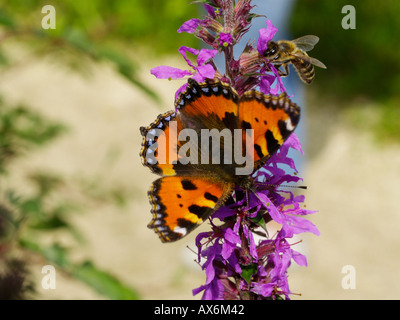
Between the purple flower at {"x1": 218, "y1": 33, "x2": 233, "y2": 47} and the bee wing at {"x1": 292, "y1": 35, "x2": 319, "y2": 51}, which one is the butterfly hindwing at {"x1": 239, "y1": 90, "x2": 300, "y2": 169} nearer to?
the purple flower at {"x1": 218, "y1": 33, "x2": 233, "y2": 47}

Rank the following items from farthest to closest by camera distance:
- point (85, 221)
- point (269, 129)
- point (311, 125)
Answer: point (311, 125)
point (85, 221)
point (269, 129)

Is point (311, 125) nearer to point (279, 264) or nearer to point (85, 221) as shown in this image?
point (85, 221)

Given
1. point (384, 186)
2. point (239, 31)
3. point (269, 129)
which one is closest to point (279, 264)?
point (269, 129)

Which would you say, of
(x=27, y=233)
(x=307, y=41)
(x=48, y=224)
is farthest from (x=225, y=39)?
(x=27, y=233)

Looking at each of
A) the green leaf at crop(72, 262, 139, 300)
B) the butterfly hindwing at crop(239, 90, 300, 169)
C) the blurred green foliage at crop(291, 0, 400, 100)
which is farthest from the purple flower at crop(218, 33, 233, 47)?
the blurred green foliage at crop(291, 0, 400, 100)

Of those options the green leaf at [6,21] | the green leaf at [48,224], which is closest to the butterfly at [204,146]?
the green leaf at [6,21]

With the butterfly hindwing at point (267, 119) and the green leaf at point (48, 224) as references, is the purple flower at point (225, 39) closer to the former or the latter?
the butterfly hindwing at point (267, 119)
